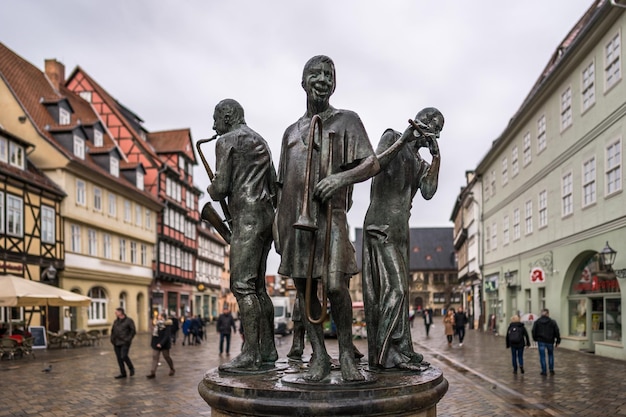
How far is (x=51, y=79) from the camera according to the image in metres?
36.3

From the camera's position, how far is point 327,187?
386 cm

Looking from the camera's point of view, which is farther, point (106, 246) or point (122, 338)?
point (106, 246)

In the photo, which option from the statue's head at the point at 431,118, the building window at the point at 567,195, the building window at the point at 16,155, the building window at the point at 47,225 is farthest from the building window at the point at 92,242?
the statue's head at the point at 431,118

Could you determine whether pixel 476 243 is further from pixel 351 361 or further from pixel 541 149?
pixel 351 361

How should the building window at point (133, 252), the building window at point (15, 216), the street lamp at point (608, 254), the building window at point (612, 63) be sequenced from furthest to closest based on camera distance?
1. the building window at point (133, 252)
2. the building window at point (15, 216)
3. the building window at point (612, 63)
4. the street lamp at point (608, 254)

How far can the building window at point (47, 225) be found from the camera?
27.4 metres

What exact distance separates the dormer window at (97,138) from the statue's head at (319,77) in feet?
107

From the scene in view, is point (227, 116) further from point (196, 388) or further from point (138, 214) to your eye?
point (138, 214)

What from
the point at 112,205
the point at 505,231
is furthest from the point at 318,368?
the point at 112,205

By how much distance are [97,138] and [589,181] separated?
25.3 meters

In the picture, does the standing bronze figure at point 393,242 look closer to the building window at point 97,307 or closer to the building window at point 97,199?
the building window at point 97,307

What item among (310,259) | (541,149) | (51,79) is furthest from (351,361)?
(51,79)

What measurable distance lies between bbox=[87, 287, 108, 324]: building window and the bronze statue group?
2923 centimetres

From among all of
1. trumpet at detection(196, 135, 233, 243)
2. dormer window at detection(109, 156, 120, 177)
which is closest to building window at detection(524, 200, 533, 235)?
dormer window at detection(109, 156, 120, 177)
